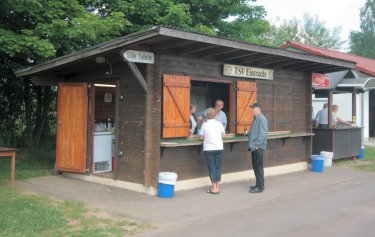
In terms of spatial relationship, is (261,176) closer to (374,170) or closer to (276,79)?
(276,79)

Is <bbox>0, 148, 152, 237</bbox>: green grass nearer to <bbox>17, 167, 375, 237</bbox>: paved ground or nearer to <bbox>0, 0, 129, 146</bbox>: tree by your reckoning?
<bbox>17, 167, 375, 237</bbox>: paved ground

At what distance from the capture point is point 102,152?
416 inches

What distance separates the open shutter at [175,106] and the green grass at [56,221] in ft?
7.70

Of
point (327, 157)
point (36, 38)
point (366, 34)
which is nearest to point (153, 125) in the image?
point (36, 38)

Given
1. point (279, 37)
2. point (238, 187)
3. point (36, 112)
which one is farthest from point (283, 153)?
point (279, 37)

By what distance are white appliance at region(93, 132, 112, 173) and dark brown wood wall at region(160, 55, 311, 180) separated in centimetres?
222

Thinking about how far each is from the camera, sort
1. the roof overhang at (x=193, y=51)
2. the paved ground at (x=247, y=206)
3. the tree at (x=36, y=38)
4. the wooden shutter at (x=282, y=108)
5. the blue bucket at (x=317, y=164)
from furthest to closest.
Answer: the blue bucket at (x=317, y=164), the wooden shutter at (x=282, y=108), the tree at (x=36, y=38), the roof overhang at (x=193, y=51), the paved ground at (x=247, y=206)

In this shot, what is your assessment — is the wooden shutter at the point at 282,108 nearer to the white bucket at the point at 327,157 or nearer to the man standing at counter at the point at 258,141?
the white bucket at the point at 327,157

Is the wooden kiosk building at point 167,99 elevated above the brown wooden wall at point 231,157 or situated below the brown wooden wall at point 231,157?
above

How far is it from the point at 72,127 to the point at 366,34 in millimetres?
43566

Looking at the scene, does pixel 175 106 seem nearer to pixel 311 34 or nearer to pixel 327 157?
pixel 327 157

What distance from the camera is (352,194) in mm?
9352

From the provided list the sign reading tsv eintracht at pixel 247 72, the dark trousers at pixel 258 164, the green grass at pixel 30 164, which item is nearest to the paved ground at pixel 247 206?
the dark trousers at pixel 258 164

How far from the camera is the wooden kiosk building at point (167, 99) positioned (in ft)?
28.8
